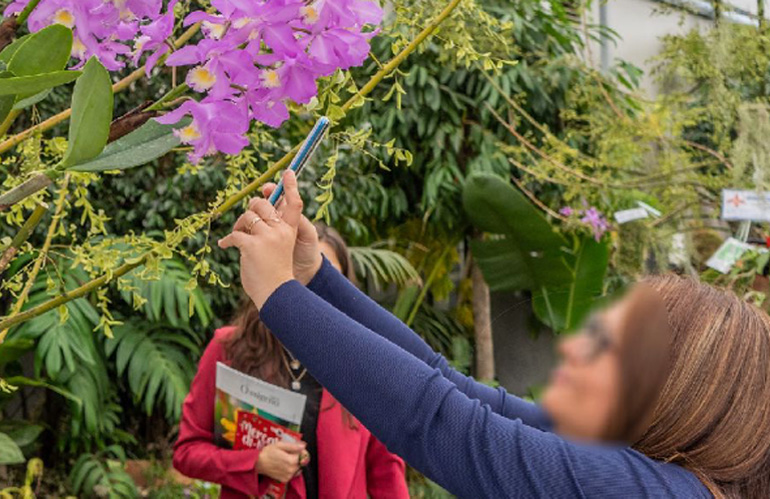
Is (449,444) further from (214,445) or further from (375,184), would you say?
(375,184)

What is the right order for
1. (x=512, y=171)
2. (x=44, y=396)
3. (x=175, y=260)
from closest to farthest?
(x=175, y=260)
(x=44, y=396)
(x=512, y=171)

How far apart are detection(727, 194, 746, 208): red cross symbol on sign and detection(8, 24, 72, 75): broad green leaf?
3.12 m

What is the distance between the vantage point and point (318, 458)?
159 cm

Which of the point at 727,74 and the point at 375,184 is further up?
the point at 727,74

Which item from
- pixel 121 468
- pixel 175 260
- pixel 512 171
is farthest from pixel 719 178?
pixel 121 468

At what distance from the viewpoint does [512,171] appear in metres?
4.27

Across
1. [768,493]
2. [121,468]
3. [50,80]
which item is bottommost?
[121,468]

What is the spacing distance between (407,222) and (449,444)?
387 cm

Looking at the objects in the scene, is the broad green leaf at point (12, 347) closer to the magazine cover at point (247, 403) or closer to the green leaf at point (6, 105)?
the magazine cover at point (247, 403)

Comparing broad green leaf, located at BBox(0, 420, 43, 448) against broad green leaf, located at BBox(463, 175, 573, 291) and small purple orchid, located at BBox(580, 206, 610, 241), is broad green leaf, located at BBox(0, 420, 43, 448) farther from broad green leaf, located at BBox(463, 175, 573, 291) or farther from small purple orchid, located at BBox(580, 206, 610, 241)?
small purple orchid, located at BBox(580, 206, 610, 241)

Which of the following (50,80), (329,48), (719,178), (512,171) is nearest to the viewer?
(50,80)

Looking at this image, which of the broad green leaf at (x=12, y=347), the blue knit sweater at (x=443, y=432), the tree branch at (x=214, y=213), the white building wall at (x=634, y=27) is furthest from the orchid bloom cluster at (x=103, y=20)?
the white building wall at (x=634, y=27)

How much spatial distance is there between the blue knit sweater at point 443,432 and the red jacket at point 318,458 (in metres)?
0.91

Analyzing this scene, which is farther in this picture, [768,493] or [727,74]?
[727,74]
